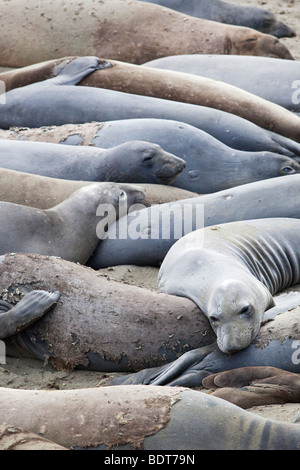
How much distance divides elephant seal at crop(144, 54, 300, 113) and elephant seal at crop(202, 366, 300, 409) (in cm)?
353

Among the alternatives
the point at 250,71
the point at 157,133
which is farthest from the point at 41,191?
the point at 250,71

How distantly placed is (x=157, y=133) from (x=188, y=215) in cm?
99

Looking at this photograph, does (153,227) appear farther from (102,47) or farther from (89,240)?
(102,47)

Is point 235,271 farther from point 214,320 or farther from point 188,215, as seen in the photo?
point 188,215

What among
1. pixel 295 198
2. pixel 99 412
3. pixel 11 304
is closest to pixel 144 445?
pixel 99 412

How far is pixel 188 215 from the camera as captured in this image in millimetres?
4852

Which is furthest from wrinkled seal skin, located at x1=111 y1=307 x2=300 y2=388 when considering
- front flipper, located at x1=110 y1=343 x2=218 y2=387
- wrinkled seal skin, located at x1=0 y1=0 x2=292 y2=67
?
wrinkled seal skin, located at x1=0 y1=0 x2=292 y2=67

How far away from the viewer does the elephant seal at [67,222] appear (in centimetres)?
448

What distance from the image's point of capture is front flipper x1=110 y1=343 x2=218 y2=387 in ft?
12.0

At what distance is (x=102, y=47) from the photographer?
24.2 ft

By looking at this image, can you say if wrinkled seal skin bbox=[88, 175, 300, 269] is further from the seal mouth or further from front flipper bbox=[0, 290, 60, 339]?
front flipper bbox=[0, 290, 60, 339]

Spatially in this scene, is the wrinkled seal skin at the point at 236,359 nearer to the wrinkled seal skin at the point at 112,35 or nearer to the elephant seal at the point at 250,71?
the elephant seal at the point at 250,71

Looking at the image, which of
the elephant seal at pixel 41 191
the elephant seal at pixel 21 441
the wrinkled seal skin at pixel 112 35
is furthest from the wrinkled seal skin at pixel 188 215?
the wrinkled seal skin at pixel 112 35

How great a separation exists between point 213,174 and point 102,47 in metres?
2.31
